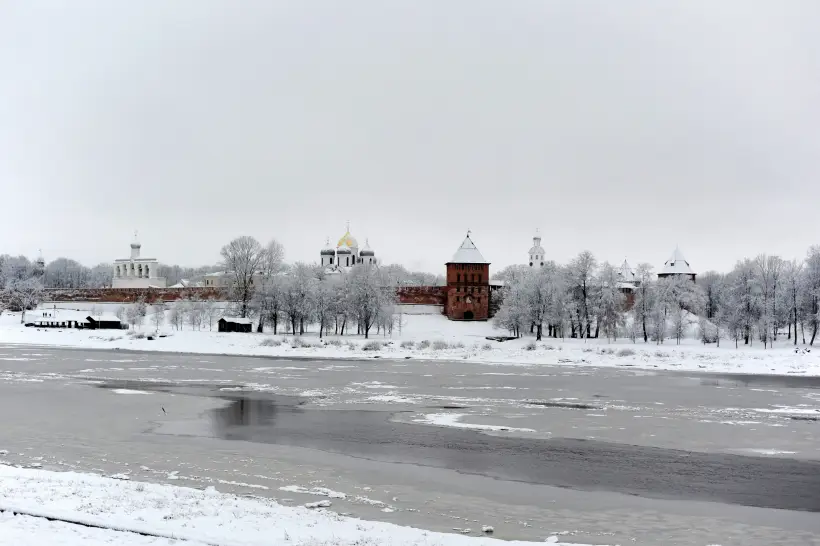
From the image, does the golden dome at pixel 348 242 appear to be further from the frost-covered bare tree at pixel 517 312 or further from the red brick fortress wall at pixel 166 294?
the frost-covered bare tree at pixel 517 312

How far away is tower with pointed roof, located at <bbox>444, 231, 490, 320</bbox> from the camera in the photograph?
7294 cm

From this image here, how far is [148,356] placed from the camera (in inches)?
1501

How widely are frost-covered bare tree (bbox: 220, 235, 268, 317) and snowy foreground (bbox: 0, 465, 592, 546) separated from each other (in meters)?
50.3

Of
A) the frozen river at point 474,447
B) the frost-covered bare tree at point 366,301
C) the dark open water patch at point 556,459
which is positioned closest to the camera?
the frozen river at point 474,447

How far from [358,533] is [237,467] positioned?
4301 mm

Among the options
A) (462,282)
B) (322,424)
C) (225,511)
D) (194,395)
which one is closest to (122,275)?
(462,282)

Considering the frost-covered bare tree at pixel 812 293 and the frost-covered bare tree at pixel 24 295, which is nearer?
the frost-covered bare tree at pixel 812 293

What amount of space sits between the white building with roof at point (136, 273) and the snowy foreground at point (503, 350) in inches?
1736

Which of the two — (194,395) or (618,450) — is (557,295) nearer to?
(194,395)

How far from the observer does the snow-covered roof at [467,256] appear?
73.6 meters

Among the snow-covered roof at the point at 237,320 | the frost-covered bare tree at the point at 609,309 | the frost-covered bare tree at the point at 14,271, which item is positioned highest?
the frost-covered bare tree at the point at 14,271

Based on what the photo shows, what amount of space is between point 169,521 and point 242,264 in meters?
53.3

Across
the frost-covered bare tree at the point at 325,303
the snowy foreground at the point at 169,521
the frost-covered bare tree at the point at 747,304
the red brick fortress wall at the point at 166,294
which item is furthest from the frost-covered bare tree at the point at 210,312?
the snowy foreground at the point at 169,521

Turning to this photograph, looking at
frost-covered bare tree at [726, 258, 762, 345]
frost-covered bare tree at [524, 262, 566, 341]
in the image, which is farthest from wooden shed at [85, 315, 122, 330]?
frost-covered bare tree at [726, 258, 762, 345]
